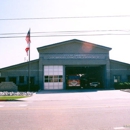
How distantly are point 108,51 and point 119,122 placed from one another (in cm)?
3159

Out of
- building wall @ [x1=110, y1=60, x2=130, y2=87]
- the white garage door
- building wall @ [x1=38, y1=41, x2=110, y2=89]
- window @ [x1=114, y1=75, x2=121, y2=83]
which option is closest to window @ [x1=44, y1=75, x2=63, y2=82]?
the white garage door

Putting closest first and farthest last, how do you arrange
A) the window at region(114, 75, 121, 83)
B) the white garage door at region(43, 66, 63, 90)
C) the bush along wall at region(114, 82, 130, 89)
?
the bush along wall at region(114, 82, 130, 89) → the white garage door at region(43, 66, 63, 90) → the window at region(114, 75, 121, 83)

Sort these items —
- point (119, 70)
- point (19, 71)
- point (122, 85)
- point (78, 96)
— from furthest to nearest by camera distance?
point (119, 70), point (19, 71), point (122, 85), point (78, 96)

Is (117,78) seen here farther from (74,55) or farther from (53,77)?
(53,77)

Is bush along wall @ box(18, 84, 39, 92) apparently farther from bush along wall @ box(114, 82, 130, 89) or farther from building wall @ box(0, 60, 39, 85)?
bush along wall @ box(114, 82, 130, 89)

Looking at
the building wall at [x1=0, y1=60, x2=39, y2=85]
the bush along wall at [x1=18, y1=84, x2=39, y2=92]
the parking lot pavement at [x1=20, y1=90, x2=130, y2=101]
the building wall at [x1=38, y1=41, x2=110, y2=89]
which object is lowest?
the parking lot pavement at [x1=20, y1=90, x2=130, y2=101]

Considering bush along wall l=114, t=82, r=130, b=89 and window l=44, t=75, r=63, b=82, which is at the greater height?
window l=44, t=75, r=63, b=82

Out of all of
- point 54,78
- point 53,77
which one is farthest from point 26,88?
point 54,78

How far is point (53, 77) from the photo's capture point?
38.6 m

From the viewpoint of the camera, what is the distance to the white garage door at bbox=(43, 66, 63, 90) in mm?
38469

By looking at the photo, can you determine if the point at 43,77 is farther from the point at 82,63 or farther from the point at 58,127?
the point at 58,127

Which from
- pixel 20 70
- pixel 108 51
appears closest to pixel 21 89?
pixel 20 70

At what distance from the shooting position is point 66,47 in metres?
39.1

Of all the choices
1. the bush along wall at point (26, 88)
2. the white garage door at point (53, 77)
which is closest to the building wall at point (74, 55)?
the white garage door at point (53, 77)
